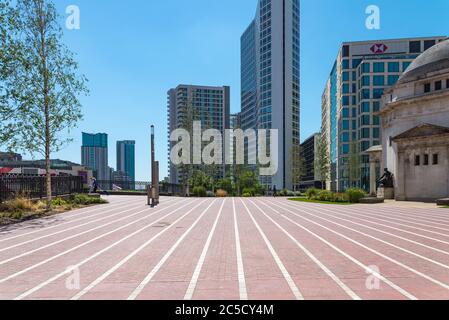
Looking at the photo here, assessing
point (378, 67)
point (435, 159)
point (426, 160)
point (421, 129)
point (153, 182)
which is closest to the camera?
point (153, 182)

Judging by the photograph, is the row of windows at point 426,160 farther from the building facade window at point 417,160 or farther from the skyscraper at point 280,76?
the skyscraper at point 280,76

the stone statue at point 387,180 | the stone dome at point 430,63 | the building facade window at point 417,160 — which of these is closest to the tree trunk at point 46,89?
the stone statue at point 387,180

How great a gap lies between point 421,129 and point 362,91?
52.0 meters

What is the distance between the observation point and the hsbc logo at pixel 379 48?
3401 inches

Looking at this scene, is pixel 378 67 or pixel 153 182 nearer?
pixel 153 182

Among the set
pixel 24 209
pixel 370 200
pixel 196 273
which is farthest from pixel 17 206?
pixel 370 200

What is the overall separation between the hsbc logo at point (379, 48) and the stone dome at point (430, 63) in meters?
54.0

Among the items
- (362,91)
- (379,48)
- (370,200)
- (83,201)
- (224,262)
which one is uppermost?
(379,48)

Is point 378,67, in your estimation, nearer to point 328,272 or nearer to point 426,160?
point 426,160

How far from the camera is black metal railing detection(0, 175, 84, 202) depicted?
806 inches

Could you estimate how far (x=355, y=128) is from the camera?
8706 cm

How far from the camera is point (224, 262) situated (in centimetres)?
800
